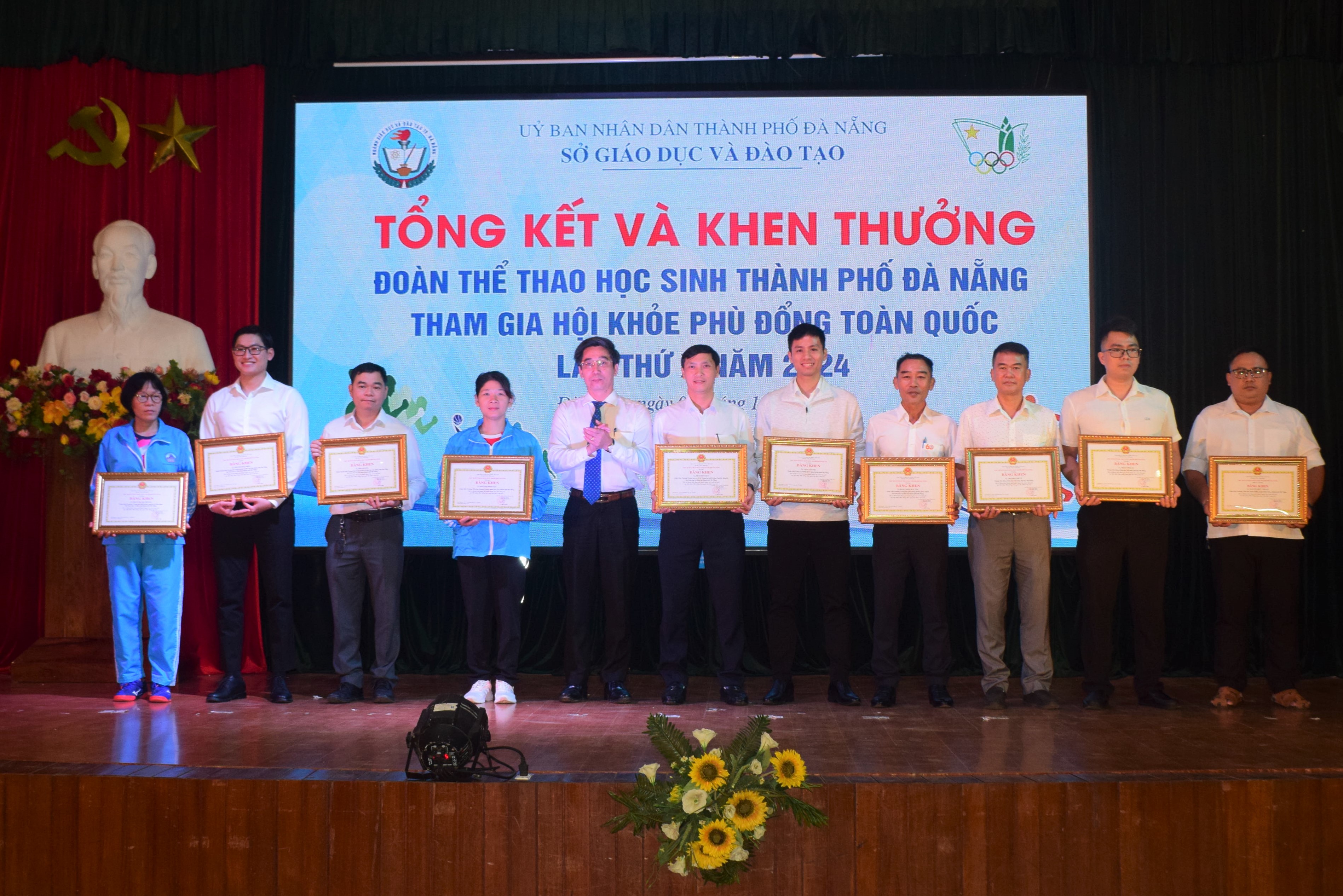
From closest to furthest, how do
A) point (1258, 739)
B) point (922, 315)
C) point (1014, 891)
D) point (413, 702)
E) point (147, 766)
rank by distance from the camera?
point (1014, 891), point (147, 766), point (1258, 739), point (413, 702), point (922, 315)

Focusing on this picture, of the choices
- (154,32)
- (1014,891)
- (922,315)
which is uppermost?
(154,32)

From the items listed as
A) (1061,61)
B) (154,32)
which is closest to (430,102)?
(154,32)

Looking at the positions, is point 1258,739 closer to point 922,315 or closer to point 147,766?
point 922,315

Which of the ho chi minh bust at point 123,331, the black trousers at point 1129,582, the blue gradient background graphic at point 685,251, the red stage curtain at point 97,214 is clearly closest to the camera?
the black trousers at point 1129,582

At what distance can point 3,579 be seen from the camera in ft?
19.7

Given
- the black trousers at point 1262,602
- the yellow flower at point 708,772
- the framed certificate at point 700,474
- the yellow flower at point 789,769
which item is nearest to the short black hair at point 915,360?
the framed certificate at point 700,474

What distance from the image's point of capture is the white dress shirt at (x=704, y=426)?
486 cm

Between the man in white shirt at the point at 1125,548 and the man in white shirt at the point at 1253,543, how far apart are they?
0.92 ft

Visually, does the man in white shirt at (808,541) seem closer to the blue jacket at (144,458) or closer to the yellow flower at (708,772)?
the yellow flower at (708,772)

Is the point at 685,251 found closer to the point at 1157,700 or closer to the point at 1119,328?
the point at 1119,328

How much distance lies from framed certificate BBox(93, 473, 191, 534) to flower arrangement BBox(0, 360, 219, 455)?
42 centimetres

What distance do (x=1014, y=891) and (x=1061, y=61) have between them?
4363 millimetres

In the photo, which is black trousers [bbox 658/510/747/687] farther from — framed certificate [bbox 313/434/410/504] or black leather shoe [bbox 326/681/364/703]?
black leather shoe [bbox 326/681/364/703]

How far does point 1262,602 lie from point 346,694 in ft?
13.0
